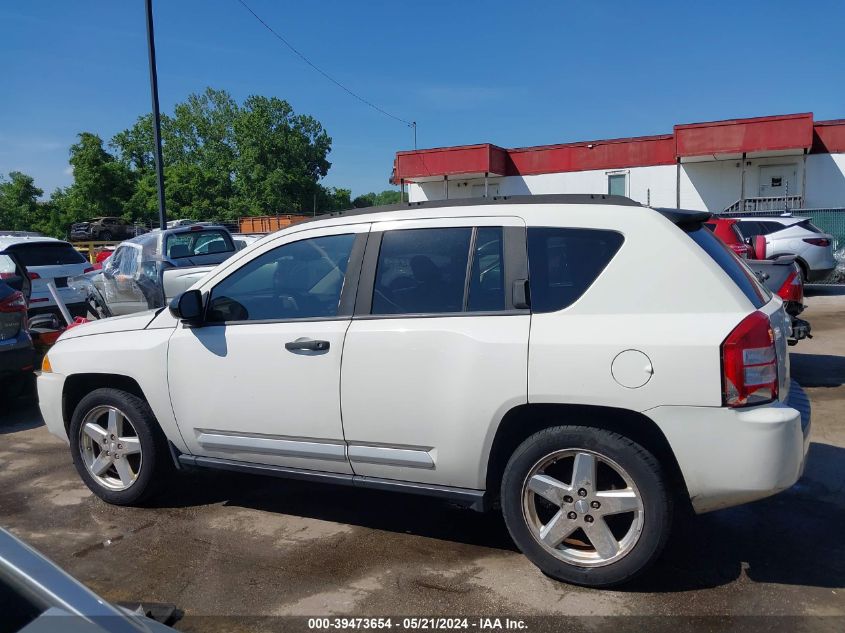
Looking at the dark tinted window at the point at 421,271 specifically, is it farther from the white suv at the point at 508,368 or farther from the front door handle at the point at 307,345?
the front door handle at the point at 307,345

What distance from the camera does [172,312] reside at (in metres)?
4.18

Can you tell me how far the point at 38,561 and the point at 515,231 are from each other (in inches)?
102

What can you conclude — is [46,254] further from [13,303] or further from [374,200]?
[374,200]

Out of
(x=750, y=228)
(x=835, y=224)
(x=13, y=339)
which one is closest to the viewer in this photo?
(x=13, y=339)

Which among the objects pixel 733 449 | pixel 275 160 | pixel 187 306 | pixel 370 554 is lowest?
pixel 370 554

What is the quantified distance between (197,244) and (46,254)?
2.62 metres

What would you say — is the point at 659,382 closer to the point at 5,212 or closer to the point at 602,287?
the point at 602,287

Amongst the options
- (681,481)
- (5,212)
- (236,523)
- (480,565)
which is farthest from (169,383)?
(5,212)

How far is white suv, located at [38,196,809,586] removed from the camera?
3170 mm

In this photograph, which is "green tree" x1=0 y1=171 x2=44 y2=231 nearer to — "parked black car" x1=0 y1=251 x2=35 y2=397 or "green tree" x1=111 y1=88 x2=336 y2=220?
"green tree" x1=111 y1=88 x2=336 y2=220

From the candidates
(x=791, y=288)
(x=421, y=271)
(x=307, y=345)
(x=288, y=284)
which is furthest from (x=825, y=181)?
(x=307, y=345)

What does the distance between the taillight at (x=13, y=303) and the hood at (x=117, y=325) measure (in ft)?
9.09

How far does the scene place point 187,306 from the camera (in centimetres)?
412

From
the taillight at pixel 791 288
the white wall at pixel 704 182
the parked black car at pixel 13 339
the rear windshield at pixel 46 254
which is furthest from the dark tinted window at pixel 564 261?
the white wall at pixel 704 182
